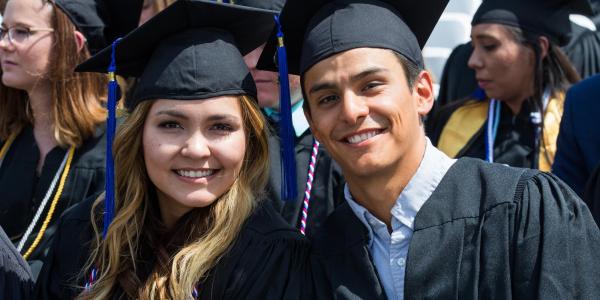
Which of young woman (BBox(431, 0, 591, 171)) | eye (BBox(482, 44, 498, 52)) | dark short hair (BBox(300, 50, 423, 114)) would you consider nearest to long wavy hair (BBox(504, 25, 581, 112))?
young woman (BBox(431, 0, 591, 171))

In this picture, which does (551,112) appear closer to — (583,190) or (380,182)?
(583,190)

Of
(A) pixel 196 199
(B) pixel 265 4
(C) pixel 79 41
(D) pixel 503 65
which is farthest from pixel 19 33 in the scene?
(D) pixel 503 65

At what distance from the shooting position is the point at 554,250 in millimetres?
2715

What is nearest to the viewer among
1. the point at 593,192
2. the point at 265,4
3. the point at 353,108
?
the point at 353,108

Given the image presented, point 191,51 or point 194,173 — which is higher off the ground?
point 191,51

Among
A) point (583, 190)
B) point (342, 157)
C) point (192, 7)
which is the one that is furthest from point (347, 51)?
point (583, 190)

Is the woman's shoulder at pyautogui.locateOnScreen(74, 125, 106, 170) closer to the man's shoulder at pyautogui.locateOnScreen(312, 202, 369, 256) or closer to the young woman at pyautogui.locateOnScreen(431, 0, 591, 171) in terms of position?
the man's shoulder at pyautogui.locateOnScreen(312, 202, 369, 256)

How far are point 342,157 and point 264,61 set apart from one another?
23.9 inches

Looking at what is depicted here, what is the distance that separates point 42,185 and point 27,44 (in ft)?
2.19

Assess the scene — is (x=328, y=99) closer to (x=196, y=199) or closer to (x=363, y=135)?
(x=363, y=135)

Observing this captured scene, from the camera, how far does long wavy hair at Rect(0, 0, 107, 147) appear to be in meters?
4.29

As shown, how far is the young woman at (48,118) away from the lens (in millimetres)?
4188

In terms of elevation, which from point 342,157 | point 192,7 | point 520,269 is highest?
point 192,7

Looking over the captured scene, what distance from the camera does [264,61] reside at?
3.45 m
